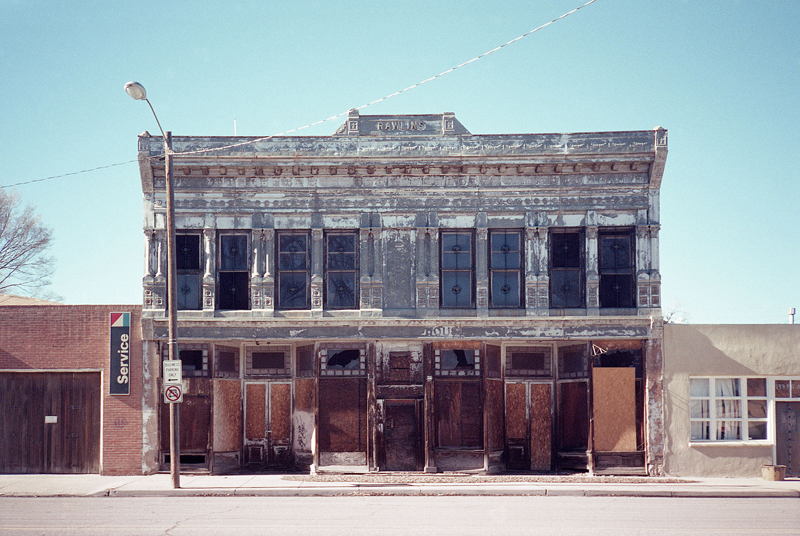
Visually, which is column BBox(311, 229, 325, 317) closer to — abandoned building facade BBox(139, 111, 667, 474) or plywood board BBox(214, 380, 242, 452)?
abandoned building facade BBox(139, 111, 667, 474)

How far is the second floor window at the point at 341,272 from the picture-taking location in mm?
18922

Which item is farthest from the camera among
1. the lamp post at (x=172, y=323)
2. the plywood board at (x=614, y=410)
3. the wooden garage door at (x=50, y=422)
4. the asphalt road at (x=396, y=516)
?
the wooden garage door at (x=50, y=422)

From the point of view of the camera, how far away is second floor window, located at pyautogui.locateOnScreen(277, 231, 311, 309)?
18922mm

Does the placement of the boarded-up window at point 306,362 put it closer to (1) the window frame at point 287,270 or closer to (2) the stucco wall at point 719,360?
(1) the window frame at point 287,270

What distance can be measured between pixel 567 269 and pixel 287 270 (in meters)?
7.30

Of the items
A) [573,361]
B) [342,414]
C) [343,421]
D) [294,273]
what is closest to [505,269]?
[573,361]

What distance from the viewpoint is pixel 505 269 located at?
1886 cm

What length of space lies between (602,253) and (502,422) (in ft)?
16.8

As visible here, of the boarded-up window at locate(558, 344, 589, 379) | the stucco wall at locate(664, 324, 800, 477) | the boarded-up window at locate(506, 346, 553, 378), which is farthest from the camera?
the boarded-up window at locate(506, 346, 553, 378)

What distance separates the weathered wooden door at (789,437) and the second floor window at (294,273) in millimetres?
12382

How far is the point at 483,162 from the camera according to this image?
739 inches

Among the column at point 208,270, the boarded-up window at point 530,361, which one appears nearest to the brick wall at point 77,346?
the column at point 208,270

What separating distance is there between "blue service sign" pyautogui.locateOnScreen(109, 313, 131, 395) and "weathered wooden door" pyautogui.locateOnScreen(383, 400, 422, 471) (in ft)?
21.7

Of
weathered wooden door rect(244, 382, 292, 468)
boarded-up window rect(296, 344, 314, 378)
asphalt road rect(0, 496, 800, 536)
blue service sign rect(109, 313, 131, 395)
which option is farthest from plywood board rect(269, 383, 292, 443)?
asphalt road rect(0, 496, 800, 536)
